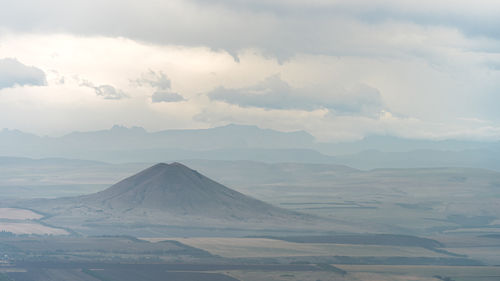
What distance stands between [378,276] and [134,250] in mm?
59707

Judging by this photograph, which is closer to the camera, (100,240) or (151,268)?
(151,268)

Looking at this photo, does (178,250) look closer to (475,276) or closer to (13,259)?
(13,259)

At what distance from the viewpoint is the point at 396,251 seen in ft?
632

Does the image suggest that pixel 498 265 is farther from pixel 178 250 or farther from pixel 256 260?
pixel 178 250

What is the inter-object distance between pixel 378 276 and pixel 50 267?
204 ft

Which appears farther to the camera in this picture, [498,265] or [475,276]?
[498,265]

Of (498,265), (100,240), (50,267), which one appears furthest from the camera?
(100,240)

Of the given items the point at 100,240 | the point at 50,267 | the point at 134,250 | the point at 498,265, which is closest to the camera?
the point at 50,267

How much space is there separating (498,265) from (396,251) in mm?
28393

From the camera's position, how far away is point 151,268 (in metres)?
154

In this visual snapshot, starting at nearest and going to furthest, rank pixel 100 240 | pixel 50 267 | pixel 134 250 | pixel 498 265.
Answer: pixel 50 267
pixel 498 265
pixel 134 250
pixel 100 240

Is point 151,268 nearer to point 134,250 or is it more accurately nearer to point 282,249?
point 134,250

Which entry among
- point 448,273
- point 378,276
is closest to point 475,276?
point 448,273

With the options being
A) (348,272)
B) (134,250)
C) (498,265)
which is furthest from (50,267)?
(498,265)
